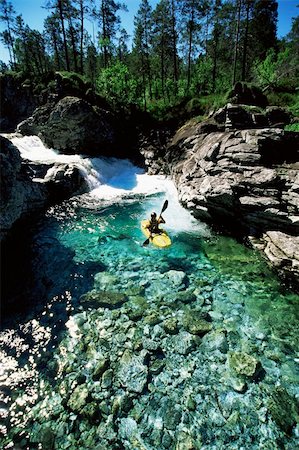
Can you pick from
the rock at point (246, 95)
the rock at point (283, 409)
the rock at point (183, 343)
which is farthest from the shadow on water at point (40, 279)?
the rock at point (246, 95)

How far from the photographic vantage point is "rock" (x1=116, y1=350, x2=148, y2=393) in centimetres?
670

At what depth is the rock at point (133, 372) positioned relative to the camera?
670 cm

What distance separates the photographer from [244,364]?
23.4ft

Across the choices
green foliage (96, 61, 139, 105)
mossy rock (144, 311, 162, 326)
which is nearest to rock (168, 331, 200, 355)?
mossy rock (144, 311, 162, 326)

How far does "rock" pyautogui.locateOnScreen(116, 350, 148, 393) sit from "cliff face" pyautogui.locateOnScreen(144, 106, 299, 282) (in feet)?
21.8

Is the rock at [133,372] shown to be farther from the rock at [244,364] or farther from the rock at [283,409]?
the rock at [283,409]

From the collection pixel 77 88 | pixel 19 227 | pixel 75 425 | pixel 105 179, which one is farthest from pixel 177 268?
pixel 77 88

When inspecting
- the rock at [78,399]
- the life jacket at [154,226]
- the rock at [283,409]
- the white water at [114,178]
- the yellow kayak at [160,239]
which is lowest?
the rock at [283,409]

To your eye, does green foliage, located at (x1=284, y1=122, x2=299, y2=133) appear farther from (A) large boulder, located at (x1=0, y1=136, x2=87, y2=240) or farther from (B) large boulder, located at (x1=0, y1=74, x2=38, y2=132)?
(B) large boulder, located at (x1=0, y1=74, x2=38, y2=132)

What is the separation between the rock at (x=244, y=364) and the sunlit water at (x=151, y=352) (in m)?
0.03

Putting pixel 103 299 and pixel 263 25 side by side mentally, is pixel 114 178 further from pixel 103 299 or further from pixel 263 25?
pixel 263 25

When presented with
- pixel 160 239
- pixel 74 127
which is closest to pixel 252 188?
pixel 160 239

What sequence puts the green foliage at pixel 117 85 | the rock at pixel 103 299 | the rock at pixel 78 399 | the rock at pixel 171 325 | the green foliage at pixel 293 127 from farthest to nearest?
the green foliage at pixel 117 85
the green foliage at pixel 293 127
the rock at pixel 103 299
the rock at pixel 171 325
the rock at pixel 78 399

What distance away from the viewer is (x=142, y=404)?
6312 mm
